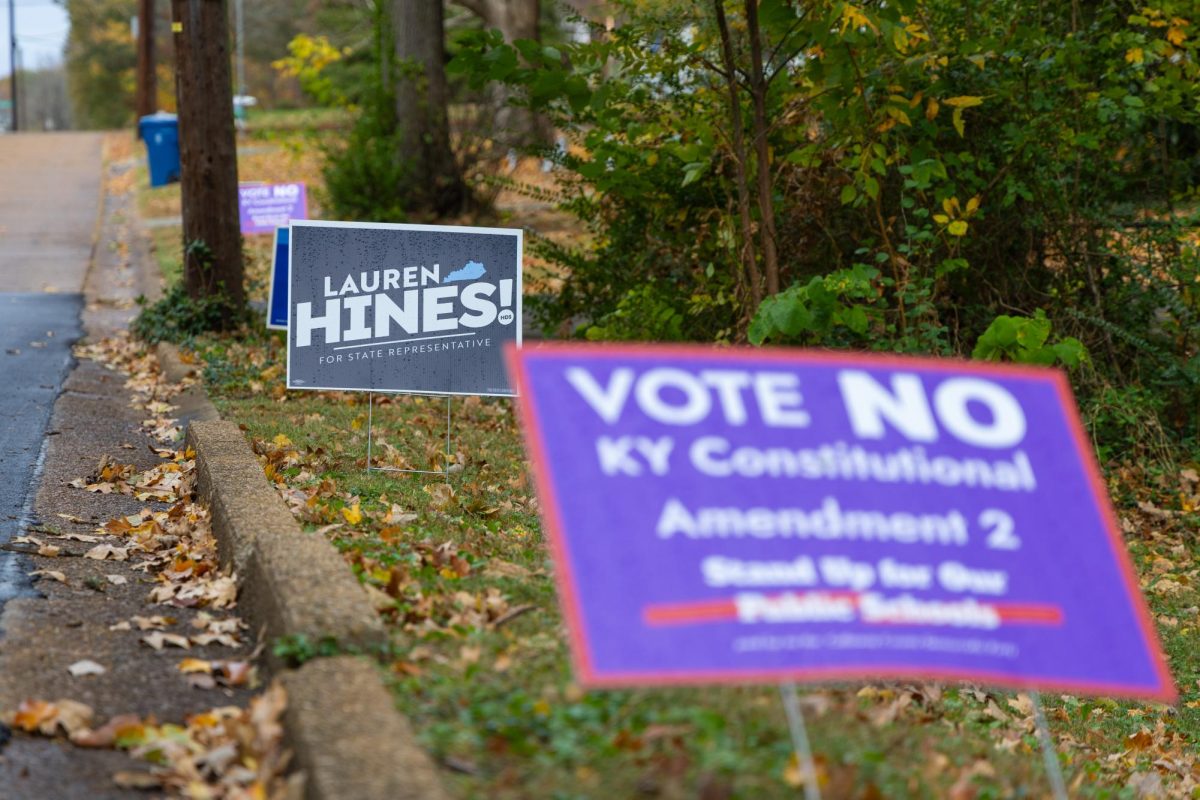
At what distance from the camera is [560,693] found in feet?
12.2

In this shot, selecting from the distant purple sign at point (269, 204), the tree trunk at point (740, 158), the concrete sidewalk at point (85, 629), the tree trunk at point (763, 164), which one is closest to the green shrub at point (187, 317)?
the concrete sidewalk at point (85, 629)

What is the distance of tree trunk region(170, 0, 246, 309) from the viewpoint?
11.2 m

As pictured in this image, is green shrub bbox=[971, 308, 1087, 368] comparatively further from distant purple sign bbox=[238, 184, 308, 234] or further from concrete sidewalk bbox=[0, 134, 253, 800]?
distant purple sign bbox=[238, 184, 308, 234]

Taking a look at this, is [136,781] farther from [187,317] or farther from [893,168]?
[187,317]

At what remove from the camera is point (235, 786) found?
3.66 meters

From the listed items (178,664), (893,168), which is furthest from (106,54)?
(178,664)

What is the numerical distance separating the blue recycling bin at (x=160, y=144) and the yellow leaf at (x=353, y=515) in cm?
1615

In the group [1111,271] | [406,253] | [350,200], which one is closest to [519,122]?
[350,200]

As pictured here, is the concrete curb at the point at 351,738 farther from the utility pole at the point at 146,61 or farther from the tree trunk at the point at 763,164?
the utility pole at the point at 146,61

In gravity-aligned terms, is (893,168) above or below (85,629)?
above

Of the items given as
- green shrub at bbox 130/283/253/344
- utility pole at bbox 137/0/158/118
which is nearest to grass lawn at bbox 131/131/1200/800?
green shrub at bbox 130/283/253/344

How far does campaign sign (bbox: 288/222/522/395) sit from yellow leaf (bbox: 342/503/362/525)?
1233mm

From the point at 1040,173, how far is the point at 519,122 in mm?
13703

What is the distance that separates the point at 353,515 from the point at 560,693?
239 cm
